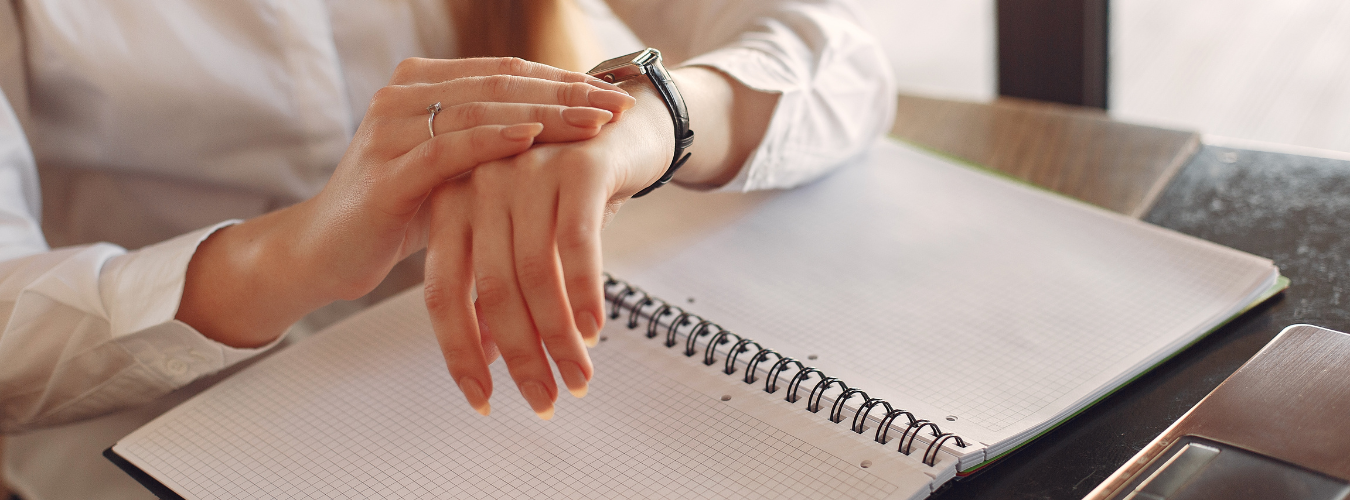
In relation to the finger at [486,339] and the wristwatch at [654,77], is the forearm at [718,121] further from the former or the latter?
the finger at [486,339]

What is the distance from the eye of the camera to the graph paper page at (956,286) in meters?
0.50

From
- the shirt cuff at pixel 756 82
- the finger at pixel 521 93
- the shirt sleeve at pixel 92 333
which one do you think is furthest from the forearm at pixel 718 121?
the shirt sleeve at pixel 92 333

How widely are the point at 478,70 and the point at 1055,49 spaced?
91 cm

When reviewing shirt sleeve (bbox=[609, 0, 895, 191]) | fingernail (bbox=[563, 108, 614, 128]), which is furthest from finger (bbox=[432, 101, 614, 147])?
shirt sleeve (bbox=[609, 0, 895, 191])

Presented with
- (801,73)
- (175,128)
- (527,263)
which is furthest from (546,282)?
(175,128)

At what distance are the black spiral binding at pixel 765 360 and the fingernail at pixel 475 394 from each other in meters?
0.16

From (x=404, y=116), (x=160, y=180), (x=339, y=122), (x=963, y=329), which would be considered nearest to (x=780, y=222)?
(x=963, y=329)

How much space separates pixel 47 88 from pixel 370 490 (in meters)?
0.55

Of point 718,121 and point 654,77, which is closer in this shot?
point 654,77

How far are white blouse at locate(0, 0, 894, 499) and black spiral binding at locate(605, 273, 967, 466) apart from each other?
16 cm

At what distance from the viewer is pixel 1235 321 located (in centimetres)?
56

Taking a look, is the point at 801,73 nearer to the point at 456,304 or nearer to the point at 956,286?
the point at 956,286

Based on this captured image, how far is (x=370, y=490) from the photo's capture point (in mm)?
459

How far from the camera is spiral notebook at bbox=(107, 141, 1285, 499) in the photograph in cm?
45
